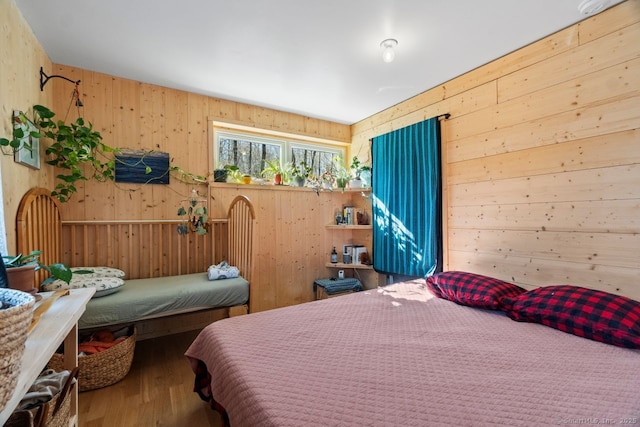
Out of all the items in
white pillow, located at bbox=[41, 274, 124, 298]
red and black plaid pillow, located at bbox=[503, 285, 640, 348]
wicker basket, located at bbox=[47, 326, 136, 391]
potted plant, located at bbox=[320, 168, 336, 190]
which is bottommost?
wicker basket, located at bbox=[47, 326, 136, 391]

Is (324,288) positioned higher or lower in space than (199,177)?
lower

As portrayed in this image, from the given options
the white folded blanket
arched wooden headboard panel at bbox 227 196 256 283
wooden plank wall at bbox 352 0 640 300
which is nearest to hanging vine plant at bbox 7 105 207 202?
arched wooden headboard panel at bbox 227 196 256 283

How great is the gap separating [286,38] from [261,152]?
1596 mm

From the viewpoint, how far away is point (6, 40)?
160 centimetres

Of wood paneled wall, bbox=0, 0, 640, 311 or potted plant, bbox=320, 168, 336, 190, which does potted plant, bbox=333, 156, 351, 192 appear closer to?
potted plant, bbox=320, 168, 336, 190

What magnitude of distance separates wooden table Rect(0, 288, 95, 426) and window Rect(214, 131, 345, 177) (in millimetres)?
2101

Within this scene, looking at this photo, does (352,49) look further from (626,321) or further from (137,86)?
(626,321)

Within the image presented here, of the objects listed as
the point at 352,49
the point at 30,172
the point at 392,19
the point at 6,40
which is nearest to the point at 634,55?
the point at 392,19

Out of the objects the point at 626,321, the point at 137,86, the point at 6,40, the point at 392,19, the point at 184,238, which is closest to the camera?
the point at 626,321

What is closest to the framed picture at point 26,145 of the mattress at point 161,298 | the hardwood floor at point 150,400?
the mattress at point 161,298

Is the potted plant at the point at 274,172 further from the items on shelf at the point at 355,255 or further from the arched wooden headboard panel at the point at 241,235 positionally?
the items on shelf at the point at 355,255

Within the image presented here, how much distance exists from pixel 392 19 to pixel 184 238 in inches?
103

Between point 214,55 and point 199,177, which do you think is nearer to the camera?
point 214,55

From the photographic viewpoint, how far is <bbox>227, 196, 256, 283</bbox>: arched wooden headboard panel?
8.38 ft
